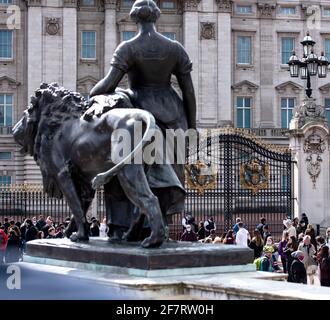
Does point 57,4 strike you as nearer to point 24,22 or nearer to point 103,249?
point 24,22

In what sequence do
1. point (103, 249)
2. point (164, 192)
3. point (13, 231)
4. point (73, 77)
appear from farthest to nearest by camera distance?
point (73, 77) → point (13, 231) → point (164, 192) → point (103, 249)

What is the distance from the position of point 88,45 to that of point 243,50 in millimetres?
9647

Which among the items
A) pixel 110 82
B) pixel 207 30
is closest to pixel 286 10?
pixel 207 30

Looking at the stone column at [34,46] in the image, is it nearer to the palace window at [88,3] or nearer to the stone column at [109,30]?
the palace window at [88,3]

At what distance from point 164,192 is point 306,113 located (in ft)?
60.4

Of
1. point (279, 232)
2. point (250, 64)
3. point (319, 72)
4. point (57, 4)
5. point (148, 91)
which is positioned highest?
point (57, 4)

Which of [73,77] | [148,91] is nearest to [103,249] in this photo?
[148,91]

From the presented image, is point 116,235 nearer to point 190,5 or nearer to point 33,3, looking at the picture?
point 33,3

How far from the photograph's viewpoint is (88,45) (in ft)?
159

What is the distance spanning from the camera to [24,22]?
47.6m

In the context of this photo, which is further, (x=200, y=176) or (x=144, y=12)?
(x=200, y=176)

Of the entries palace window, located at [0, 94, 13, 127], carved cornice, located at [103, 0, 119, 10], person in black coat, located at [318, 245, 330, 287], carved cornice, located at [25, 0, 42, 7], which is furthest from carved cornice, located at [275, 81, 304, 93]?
person in black coat, located at [318, 245, 330, 287]

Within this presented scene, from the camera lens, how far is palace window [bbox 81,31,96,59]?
159 ft

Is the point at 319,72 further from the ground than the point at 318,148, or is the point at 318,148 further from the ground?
the point at 319,72
